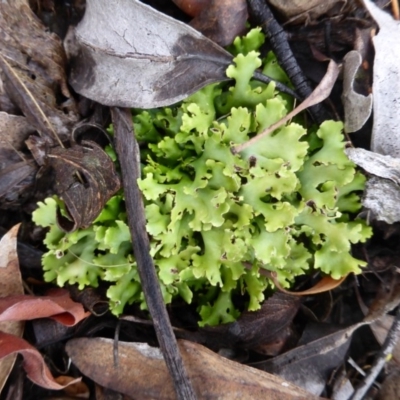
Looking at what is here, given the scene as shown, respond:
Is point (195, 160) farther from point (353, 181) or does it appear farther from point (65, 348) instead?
point (65, 348)

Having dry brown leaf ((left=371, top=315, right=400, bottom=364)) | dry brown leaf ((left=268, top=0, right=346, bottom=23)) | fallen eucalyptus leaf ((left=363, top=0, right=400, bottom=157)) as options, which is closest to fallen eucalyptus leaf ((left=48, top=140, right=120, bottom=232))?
dry brown leaf ((left=268, top=0, right=346, bottom=23))

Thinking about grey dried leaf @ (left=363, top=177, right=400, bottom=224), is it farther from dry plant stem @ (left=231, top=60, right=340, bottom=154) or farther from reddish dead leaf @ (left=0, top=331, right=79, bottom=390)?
reddish dead leaf @ (left=0, top=331, right=79, bottom=390)

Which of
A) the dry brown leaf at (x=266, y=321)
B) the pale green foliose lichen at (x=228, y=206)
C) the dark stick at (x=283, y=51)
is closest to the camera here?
the pale green foliose lichen at (x=228, y=206)

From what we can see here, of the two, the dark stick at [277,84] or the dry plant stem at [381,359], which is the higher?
the dark stick at [277,84]

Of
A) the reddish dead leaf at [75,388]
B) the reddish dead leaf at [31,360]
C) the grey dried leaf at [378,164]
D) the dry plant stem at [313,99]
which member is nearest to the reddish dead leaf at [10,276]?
the reddish dead leaf at [31,360]

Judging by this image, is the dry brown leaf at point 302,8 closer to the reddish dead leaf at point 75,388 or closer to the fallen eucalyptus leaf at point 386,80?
Answer: the fallen eucalyptus leaf at point 386,80

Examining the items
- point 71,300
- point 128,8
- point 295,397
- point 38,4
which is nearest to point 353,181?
point 295,397

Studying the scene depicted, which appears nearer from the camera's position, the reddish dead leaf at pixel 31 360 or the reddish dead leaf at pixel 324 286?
the reddish dead leaf at pixel 31 360
